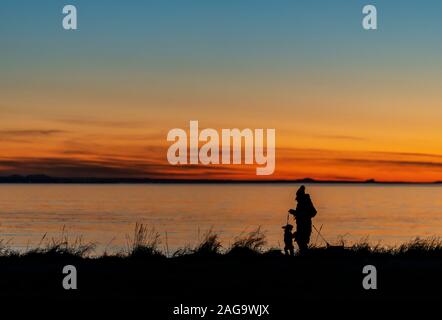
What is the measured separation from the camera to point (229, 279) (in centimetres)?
1518

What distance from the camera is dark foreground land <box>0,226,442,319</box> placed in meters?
12.8

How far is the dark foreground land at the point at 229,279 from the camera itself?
12.8 m

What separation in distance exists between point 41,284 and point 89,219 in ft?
185

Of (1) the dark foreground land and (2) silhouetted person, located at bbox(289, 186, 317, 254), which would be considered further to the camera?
(2) silhouetted person, located at bbox(289, 186, 317, 254)

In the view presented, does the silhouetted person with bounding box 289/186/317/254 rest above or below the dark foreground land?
above

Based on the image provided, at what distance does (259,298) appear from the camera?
13.2 m

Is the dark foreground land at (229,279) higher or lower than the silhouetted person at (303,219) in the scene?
lower

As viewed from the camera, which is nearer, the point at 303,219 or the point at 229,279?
the point at 229,279

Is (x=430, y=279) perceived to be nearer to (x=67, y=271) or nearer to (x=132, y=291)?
(x=132, y=291)

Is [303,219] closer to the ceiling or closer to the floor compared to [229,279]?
closer to the ceiling

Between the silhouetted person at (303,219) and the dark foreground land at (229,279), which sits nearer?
the dark foreground land at (229,279)
